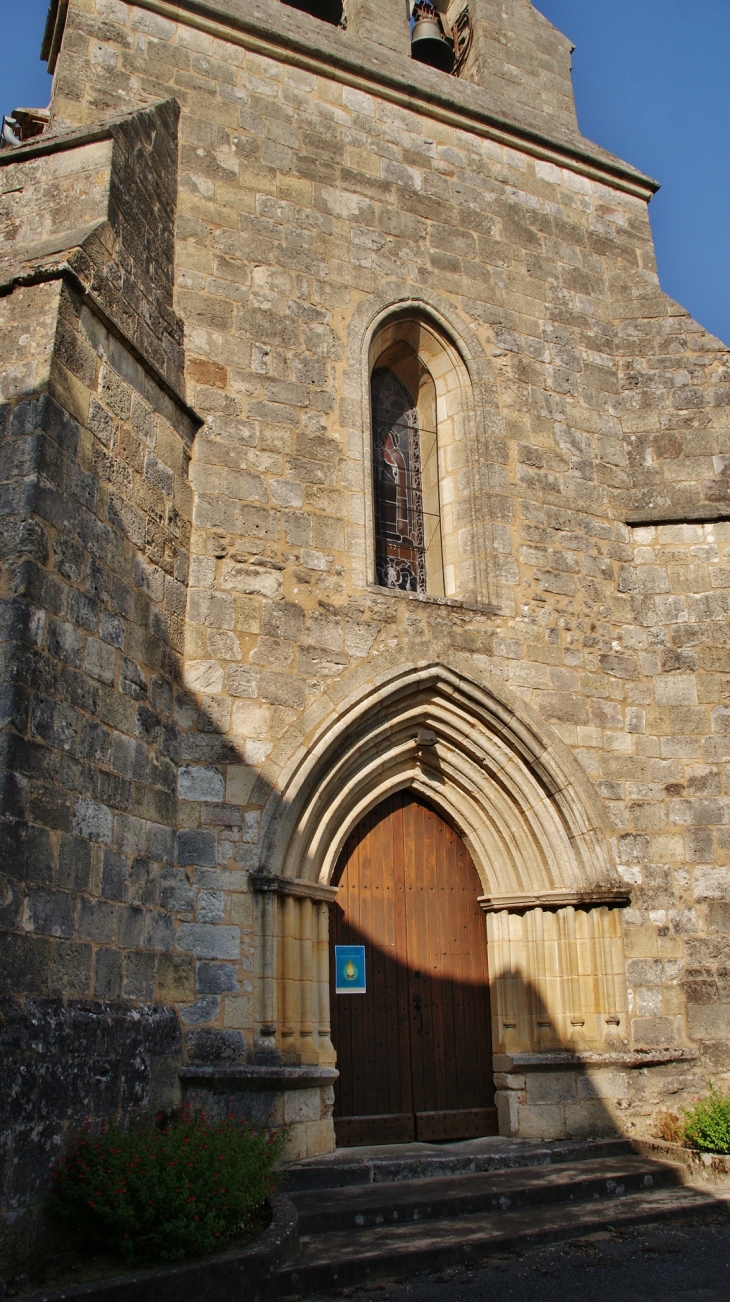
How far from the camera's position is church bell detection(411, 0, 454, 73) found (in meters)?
8.80

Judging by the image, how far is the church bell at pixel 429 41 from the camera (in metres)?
8.80

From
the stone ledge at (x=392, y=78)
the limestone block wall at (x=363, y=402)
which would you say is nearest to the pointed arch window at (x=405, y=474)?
the limestone block wall at (x=363, y=402)

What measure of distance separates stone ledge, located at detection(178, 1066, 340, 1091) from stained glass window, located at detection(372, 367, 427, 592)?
305cm

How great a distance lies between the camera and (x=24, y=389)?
186 inches

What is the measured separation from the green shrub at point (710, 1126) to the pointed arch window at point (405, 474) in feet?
11.2

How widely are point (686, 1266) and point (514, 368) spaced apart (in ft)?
18.1

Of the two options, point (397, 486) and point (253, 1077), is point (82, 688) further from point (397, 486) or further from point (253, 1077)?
point (397, 486)

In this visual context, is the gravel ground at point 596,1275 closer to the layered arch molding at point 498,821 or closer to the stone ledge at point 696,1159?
the stone ledge at point 696,1159

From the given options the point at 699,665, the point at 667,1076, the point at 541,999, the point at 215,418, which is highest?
the point at 215,418

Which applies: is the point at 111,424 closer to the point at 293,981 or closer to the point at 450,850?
the point at 293,981

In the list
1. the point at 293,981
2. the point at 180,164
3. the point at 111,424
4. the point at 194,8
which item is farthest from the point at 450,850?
the point at 194,8

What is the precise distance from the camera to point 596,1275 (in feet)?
14.3

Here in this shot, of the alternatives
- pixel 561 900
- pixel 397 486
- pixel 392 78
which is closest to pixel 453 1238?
pixel 561 900

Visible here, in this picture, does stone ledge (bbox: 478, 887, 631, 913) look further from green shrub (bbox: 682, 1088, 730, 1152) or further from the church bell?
the church bell
